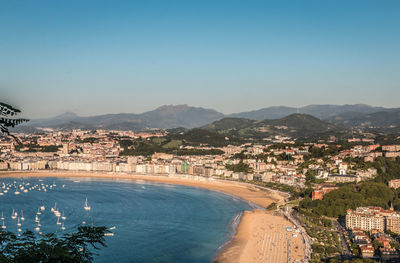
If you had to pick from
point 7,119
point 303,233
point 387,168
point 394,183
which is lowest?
point 303,233

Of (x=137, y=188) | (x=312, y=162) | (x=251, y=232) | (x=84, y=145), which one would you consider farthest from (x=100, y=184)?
(x=84, y=145)

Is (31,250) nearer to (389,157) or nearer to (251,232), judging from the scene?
(251,232)

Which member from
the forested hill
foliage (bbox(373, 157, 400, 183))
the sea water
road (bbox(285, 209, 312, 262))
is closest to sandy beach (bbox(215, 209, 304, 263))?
road (bbox(285, 209, 312, 262))

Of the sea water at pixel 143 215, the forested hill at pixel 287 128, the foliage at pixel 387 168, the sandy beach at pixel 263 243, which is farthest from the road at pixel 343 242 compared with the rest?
the forested hill at pixel 287 128

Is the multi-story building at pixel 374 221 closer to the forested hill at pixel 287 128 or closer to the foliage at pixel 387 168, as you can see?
the foliage at pixel 387 168

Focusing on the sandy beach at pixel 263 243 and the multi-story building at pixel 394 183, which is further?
the multi-story building at pixel 394 183

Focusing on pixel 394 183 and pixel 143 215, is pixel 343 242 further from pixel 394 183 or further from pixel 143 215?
pixel 394 183

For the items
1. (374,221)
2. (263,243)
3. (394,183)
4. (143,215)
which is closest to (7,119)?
(263,243)

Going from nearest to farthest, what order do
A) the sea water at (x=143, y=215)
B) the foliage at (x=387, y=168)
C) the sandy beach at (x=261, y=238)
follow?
the sandy beach at (x=261, y=238) → the sea water at (x=143, y=215) → the foliage at (x=387, y=168)
